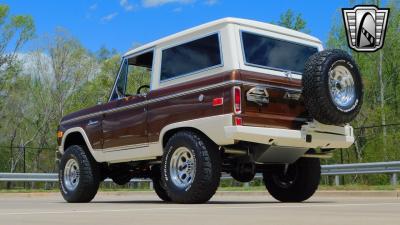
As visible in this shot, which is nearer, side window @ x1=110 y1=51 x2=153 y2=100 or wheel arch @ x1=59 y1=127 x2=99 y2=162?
side window @ x1=110 y1=51 x2=153 y2=100

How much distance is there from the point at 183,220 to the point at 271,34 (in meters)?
4.65

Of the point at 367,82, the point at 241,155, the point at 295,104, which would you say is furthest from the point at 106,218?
the point at 367,82

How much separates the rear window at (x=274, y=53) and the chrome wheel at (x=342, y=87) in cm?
78

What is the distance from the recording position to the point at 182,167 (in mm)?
8922

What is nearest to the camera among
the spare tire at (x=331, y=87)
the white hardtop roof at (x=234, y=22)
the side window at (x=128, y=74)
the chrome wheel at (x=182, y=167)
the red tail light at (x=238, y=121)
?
the red tail light at (x=238, y=121)

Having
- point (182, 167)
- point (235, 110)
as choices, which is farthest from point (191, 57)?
point (182, 167)

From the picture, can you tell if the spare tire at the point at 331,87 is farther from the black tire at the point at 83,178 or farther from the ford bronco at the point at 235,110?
the black tire at the point at 83,178

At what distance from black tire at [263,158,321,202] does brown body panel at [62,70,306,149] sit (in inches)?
51.0

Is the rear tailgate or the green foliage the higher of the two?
the green foliage

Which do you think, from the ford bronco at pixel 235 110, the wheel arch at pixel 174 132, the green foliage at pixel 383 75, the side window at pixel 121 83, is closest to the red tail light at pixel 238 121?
the ford bronco at pixel 235 110

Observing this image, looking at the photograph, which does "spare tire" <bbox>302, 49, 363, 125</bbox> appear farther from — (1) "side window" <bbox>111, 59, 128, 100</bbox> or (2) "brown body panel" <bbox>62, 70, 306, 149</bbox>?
(1) "side window" <bbox>111, 59, 128, 100</bbox>

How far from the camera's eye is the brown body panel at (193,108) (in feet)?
27.5

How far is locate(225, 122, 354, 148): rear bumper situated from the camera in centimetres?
820

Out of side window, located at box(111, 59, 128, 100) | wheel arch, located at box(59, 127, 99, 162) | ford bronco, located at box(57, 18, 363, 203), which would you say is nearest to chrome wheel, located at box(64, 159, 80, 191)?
wheel arch, located at box(59, 127, 99, 162)
